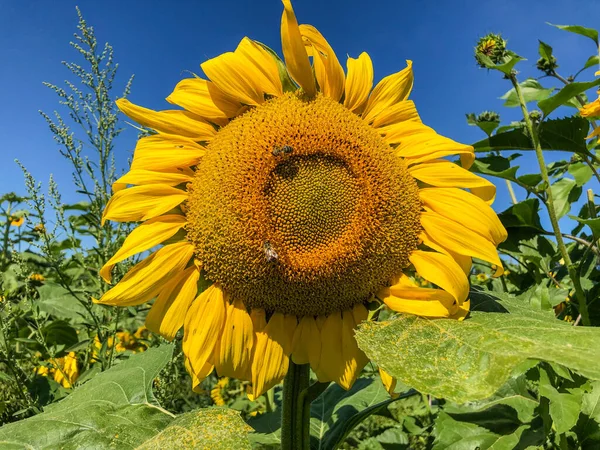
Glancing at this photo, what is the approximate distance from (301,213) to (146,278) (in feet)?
1.64

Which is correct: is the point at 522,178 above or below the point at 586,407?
above

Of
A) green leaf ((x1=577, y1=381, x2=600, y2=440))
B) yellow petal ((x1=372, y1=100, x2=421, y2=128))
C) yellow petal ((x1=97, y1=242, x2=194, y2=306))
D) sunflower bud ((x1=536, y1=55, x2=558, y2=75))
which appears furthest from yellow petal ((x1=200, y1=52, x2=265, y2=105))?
sunflower bud ((x1=536, y1=55, x2=558, y2=75))

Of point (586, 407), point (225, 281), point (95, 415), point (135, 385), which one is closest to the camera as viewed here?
point (95, 415)

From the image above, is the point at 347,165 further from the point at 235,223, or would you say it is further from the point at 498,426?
the point at 498,426

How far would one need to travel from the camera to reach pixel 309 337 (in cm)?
154

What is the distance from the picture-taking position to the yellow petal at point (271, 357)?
5.06 feet

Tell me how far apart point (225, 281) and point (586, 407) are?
1423 millimetres

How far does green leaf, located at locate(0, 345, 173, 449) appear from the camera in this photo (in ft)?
4.21

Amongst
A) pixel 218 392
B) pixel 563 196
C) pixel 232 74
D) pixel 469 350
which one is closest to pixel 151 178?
pixel 232 74

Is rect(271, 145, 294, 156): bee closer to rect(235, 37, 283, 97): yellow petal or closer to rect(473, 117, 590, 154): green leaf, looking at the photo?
rect(235, 37, 283, 97): yellow petal

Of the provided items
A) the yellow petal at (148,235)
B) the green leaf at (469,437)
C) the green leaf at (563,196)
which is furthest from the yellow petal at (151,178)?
the green leaf at (563,196)

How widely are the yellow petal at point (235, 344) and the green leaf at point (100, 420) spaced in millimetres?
219

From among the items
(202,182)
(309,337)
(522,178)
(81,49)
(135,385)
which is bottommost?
(135,385)

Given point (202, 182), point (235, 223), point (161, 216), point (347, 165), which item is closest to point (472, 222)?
point (347, 165)
